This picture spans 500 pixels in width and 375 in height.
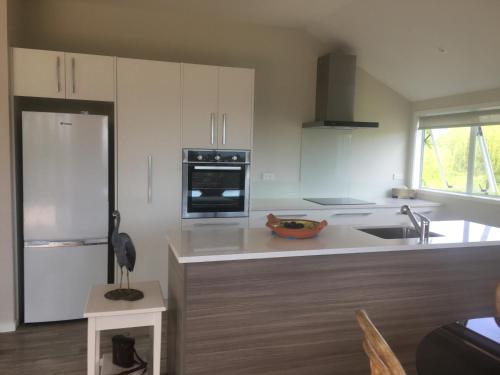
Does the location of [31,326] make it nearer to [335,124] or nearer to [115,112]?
[115,112]

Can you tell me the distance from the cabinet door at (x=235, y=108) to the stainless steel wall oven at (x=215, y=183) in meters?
0.11

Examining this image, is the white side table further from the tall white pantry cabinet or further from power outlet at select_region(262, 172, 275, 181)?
power outlet at select_region(262, 172, 275, 181)

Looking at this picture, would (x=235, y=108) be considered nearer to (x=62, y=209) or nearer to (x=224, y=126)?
(x=224, y=126)

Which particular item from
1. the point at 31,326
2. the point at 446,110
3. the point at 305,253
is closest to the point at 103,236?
the point at 31,326

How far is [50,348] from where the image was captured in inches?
117

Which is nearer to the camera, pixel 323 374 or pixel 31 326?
pixel 323 374

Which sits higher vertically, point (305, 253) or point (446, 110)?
point (446, 110)

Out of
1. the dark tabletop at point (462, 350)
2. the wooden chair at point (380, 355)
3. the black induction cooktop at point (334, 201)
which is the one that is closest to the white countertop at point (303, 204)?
the black induction cooktop at point (334, 201)

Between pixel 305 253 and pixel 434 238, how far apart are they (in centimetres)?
94

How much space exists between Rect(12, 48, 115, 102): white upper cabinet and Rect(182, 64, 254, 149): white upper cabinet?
2.17ft

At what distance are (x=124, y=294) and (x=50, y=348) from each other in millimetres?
1258

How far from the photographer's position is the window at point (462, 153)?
14.0 ft

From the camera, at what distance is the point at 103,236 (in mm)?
3430

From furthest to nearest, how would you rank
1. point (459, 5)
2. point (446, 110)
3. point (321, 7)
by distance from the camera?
point (446, 110)
point (321, 7)
point (459, 5)
